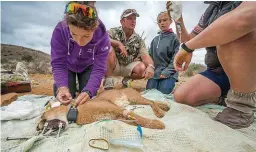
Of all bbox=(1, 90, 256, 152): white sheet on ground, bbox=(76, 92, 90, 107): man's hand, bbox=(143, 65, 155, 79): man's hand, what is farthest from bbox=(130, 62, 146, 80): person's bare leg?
bbox=(1, 90, 256, 152): white sheet on ground

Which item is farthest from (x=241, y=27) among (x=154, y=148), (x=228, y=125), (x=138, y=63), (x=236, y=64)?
(x=138, y=63)

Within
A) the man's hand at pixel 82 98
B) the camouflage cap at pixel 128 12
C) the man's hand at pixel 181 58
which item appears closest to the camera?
the man's hand at pixel 181 58

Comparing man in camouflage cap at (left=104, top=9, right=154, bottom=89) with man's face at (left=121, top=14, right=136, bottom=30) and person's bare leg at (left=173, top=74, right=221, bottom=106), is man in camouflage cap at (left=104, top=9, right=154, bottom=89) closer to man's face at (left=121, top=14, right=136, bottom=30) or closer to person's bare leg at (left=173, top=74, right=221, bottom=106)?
man's face at (left=121, top=14, right=136, bottom=30)

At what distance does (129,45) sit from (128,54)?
0.55ft

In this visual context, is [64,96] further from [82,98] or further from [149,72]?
[149,72]

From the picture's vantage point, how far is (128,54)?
5031mm

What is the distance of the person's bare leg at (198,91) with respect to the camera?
3166 millimetres

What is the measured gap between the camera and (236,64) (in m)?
2.45

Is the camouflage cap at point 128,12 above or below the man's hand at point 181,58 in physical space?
above

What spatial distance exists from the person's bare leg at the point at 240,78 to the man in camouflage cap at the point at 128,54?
7.09ft

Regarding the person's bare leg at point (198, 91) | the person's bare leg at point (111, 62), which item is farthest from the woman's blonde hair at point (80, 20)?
the person's bare leg at point (111, 62)

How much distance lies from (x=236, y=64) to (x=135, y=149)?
1246 mm

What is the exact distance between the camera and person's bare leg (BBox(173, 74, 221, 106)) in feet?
10.4

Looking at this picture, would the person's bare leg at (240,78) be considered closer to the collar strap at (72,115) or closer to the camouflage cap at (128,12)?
the collar strap at (72,115)
